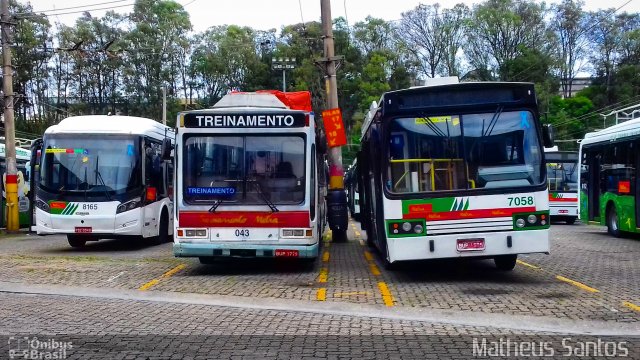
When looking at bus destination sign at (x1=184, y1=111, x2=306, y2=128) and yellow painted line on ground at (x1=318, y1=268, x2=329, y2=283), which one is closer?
yellow painted line on ground at (x1=318, y1=268, x2=329, y2=283)

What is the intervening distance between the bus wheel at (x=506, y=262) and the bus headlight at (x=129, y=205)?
371 inches

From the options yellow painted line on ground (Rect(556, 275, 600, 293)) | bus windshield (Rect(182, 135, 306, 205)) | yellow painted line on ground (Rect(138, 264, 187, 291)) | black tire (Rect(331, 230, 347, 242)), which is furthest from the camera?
black tire (Rect(331, 230, 347, 242))

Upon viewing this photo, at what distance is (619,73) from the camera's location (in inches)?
2109

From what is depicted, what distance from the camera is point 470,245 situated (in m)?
10.9

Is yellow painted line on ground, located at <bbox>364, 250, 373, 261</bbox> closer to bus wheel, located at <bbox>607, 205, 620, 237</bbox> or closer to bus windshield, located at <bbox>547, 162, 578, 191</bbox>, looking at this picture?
bus wheel, located at <bbox>607, 205, 620, 237</bbox>

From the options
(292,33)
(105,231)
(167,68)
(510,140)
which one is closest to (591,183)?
(510,140)

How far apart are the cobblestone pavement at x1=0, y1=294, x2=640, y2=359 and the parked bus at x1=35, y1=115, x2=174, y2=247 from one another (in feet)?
27.0

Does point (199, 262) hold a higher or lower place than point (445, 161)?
lower

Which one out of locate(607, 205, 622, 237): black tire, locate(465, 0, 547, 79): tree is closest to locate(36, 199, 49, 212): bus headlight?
locate(607, 205, 622, 237): black tire

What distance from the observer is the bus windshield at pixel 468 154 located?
35.7 feet

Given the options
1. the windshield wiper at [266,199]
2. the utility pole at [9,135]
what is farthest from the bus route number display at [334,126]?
the utility pole at [9,135]

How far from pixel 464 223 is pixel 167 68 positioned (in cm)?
4618

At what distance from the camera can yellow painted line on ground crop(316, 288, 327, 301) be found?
393 inches

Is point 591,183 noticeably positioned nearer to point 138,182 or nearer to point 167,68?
point 138,182
